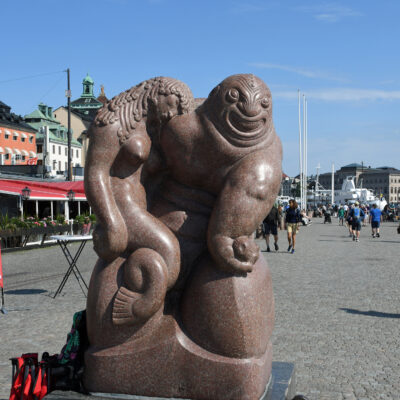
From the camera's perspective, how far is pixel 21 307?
868cm

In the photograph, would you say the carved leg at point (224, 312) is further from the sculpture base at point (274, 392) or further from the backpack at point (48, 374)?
the backpack at point (48, 374)

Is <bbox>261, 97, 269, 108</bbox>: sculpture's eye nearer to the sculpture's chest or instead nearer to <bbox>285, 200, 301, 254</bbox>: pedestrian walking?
the sculpture's chest

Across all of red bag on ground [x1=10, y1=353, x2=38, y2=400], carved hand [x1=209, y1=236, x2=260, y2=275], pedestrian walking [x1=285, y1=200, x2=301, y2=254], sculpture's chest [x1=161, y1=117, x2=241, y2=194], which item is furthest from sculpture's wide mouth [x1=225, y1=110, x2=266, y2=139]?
pedestrian walking [x1=285, y1=200, x2=301, y2=254]

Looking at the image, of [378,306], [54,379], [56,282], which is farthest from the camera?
[56,282]

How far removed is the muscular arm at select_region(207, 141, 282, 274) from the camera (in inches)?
147

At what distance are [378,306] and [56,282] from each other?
624cm

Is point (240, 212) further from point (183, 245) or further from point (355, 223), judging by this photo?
point (355, 223)

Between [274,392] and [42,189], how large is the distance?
1925 cm

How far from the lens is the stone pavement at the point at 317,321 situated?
5.22 meters

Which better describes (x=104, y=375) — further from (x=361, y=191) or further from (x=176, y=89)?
(x=361, y=191)

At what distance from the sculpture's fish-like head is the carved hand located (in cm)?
67

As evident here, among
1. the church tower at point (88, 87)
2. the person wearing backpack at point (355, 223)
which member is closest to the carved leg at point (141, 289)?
the person wearing backpack at point (355, 223)

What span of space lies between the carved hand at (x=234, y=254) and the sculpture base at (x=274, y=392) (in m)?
0.92

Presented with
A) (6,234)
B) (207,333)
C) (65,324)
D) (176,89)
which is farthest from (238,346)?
(6,234)
